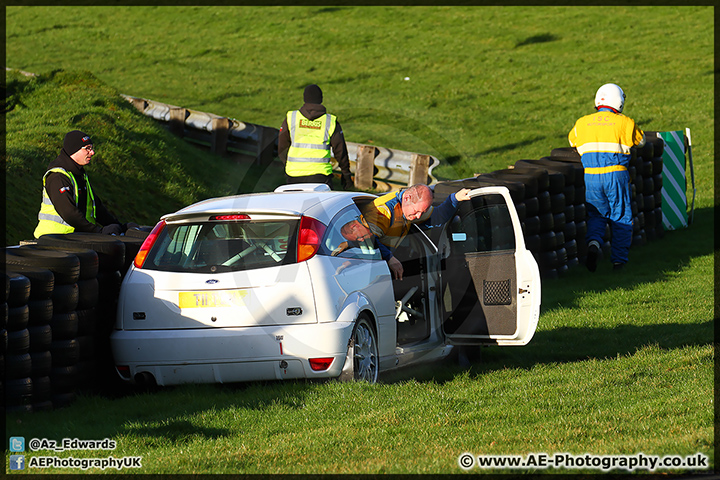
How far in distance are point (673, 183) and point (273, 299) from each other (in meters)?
12.2

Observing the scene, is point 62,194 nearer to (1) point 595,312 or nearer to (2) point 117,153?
(1) point 595,312

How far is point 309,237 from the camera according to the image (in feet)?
23.7

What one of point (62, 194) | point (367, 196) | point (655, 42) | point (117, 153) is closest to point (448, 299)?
point (367, 196)

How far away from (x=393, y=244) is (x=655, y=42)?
112 ft

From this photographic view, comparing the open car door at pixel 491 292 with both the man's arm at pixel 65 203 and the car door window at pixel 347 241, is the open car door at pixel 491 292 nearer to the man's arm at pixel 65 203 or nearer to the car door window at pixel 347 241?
the car door window at pixel 347 241

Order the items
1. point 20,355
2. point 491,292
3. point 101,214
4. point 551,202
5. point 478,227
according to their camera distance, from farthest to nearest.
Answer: point 551,202, point 101,214, point 478,227, point 491,292, point 20,355

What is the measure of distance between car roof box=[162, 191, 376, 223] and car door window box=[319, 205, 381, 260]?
77 millimetres

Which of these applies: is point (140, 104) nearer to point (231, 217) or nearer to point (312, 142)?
point (312, 142)

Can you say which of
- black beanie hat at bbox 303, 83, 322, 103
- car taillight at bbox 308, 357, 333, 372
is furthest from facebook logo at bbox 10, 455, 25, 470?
black beanie hat at bbox 303, 83, 322, 103

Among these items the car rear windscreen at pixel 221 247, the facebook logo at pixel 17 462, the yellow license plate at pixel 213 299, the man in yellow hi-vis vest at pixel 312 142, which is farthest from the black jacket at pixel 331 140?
the facebook logo at pixel 17 462

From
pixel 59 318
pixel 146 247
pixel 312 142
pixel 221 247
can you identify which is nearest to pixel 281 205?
pixel 221 247

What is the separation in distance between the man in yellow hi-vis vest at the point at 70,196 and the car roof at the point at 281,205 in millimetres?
2059

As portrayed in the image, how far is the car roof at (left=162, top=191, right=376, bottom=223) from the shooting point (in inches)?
293

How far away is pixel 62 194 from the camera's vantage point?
9.34 meters
